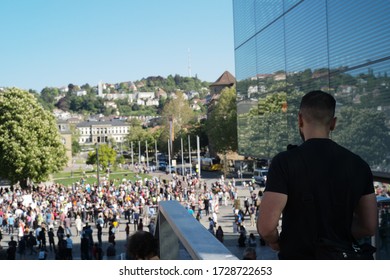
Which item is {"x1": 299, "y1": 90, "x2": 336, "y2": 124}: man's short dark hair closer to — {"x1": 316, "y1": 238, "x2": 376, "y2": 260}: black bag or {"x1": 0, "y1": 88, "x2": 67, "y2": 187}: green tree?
{"x1": 316, "y1": 238, "x2": 376, "y2": 260}: black bag

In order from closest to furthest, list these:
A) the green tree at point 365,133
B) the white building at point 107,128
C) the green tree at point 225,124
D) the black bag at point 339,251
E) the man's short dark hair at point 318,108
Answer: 1. the black bag at point 339,251
2. the man's short dark hair at point 318,108
3. the green tree at point 365,133
4. the green tree at point 225,124
5. the white building at point 107,128

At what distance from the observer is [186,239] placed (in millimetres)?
2670

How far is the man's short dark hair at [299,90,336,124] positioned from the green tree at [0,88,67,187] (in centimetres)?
4500

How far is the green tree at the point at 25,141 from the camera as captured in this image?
152ft

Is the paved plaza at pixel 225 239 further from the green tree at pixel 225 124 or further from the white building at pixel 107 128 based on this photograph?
the white building at pixel 107 128

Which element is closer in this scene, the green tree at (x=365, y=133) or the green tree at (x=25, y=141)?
the green tree at (x=365, y=133)

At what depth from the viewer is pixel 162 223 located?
4066mm

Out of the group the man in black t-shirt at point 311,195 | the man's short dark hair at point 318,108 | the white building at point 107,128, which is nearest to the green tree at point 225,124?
the man's short dark hair at point 318,108

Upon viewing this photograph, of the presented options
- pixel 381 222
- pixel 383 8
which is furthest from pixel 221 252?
pixel 383 8

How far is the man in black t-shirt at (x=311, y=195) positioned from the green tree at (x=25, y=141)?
148 feet

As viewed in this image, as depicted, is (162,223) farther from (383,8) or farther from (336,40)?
(336,40)

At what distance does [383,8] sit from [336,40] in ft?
7.75

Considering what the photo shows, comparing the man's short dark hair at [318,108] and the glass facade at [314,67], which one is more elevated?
the glass facade at [314,67]

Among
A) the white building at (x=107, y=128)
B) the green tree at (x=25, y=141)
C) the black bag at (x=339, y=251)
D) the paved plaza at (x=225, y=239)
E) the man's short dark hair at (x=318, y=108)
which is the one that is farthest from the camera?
the white building at (x=107, y=128)
